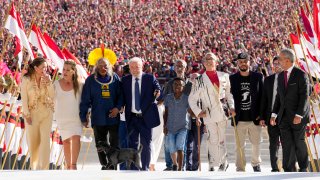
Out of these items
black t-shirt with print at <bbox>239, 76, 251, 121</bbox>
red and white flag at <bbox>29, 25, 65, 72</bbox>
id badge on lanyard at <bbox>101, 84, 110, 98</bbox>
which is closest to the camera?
id badge on lanyard at <bbox>101, 84, 110, 98</bbox>

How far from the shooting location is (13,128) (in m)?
18.0

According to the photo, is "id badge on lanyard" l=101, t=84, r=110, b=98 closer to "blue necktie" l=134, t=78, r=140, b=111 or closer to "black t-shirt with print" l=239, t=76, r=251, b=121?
"blue necktie" l=134, t=78, r=140, b=111

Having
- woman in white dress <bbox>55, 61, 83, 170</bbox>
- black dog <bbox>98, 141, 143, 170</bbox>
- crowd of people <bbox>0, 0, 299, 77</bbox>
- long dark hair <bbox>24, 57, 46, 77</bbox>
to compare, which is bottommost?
black dog <bbox>98, 141, 143, 170</bbox>

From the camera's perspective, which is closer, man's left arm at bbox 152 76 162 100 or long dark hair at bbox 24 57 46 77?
long dark hair at bbox 24 57 46 77

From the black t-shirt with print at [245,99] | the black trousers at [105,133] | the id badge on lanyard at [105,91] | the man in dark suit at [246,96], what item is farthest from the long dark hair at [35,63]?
the black t-shirt with print at [245,99]

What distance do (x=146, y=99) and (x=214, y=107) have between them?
35.1 inches

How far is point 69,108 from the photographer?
1429 centimetres

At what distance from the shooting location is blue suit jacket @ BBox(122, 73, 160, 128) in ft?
47.8

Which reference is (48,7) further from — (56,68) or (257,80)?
(257,80)

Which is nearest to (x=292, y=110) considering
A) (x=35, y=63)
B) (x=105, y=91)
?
(x=105, y=91)

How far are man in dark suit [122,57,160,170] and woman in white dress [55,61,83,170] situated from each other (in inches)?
26.6

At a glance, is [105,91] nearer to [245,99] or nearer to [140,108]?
[140,108]

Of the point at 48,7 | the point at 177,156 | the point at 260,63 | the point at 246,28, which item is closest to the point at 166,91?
the point at 177,156

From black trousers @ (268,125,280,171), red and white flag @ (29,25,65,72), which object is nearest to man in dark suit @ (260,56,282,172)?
black trousers @ (268,125,280,171)
